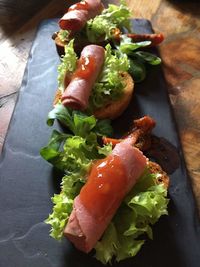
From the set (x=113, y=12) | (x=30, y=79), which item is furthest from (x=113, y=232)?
(x=113, y=12)

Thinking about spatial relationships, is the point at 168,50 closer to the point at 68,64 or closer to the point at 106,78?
the point at 106,78

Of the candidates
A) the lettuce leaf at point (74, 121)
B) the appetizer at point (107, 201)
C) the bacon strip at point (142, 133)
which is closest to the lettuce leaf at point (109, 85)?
the lettuce leaf at point (74, 121)

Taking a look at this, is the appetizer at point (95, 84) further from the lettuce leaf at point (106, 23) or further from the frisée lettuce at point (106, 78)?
the lettuce leaf at point (106, 23)

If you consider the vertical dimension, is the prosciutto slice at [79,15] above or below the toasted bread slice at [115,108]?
above

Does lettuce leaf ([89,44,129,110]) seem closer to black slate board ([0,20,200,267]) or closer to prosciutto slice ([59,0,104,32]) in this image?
black slate board ([0,20,200,267])

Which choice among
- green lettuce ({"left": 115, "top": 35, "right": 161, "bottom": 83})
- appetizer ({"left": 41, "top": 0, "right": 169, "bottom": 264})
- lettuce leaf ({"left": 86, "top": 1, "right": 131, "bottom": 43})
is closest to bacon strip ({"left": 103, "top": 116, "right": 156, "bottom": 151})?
appetizer ({"left": 41, "top": 0, "right": 169, "bottom": 264})

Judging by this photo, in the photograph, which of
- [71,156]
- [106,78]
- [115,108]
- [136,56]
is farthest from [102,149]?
[136,56]

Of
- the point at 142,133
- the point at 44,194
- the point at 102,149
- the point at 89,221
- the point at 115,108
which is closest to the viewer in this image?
the point at 89,221
